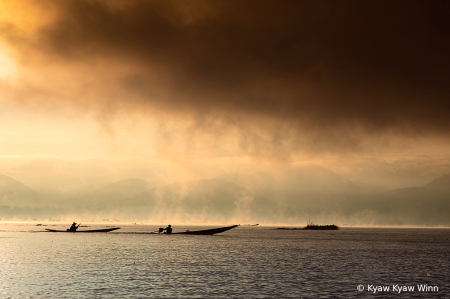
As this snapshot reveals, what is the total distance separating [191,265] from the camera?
57719 millimetres

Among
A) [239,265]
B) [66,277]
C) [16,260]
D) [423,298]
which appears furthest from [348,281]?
[16,260]

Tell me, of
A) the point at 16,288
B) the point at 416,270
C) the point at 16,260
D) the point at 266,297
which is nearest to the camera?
the point at 266,297

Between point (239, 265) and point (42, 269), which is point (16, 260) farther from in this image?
point (239, 265)

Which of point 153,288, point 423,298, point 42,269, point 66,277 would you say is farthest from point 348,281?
point 42,269

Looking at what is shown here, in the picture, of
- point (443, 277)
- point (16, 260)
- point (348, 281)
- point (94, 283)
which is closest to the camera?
point (94, 283)

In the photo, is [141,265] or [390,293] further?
[141,265]

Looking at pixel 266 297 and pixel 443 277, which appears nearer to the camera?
pixel 266 297

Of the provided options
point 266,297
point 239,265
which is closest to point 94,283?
point 266,297

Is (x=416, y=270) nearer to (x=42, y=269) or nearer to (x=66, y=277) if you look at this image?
(x=66, y=277)

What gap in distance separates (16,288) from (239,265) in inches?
1210

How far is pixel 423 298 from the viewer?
117ft

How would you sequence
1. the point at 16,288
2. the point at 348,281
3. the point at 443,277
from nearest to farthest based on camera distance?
the point at 16,288, the point at 348,281, the point at 443,277

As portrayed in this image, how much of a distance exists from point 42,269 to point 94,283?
585 inches

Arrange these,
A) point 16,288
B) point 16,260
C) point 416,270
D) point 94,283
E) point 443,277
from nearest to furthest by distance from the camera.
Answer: point 16,288 < point 94,283 < point 443,277 < point 416,270 < point 16,260
